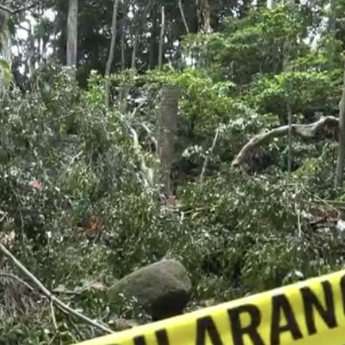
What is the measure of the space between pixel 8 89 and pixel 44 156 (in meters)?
0.43

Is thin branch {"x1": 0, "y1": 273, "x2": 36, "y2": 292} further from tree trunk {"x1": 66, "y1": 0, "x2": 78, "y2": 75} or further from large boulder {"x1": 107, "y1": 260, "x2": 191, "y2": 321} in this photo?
tree trunk {"x1": 66, "y1": 0, "x2": 78, "y2": 75}

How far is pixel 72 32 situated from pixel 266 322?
13.6 m

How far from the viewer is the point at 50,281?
359cm

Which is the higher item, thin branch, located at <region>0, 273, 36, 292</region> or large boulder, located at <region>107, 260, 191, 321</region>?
thin branch, located at <region>0, 273, 36, 292</region>

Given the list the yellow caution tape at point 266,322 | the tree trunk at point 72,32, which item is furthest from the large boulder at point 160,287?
the tree trunk at point 72,32

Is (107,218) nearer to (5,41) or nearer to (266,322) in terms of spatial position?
(5,41)

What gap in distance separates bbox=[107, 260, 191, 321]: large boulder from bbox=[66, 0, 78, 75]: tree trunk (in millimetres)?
10455

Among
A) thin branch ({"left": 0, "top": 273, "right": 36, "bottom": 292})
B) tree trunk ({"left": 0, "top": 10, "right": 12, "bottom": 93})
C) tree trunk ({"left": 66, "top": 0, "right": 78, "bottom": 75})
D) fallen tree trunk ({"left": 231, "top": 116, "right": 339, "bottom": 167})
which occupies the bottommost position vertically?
thin branch ({"left": 0, "top": 273, "right": 36, "bottom": 292})

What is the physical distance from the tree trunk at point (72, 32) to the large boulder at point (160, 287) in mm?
10455

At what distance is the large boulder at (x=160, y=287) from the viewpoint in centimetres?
411

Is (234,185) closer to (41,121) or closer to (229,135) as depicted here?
(41,121)

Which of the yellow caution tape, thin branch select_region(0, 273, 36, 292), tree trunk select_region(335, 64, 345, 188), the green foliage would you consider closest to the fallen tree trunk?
tree trunk select_region(335, 64, 345, 188)

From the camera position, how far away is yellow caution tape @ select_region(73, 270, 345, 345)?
47.9 inches

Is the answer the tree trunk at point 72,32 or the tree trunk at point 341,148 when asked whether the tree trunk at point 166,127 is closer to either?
the tree trunk at point 341,148
